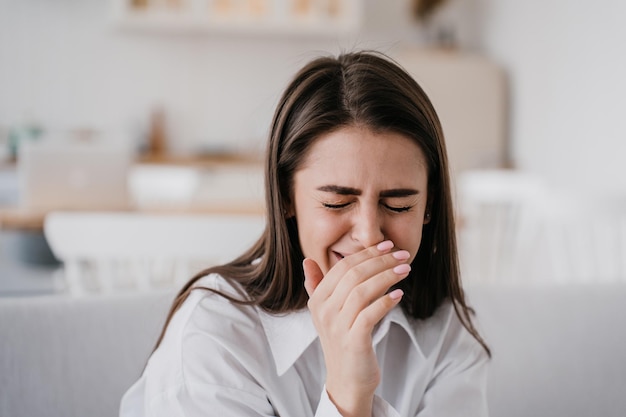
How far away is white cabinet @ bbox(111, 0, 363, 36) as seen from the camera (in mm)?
4262

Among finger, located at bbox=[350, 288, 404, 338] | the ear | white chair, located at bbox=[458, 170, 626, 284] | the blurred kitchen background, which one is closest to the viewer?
finger, located at bbox=[350, 288, 404, 338]

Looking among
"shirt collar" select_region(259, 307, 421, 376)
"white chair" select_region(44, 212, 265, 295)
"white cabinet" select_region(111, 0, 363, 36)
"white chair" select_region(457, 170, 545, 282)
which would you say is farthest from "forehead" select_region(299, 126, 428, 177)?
"white cabinet" select_region(111, 0, 363, 36)

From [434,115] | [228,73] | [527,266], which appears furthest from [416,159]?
[228,73]

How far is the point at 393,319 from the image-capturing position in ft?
3.78

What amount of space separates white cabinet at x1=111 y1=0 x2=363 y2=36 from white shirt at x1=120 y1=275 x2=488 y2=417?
3361mm

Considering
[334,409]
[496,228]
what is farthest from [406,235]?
[496,228]

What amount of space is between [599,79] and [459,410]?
2.31 m

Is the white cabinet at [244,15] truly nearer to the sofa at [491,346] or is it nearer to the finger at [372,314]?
the sofa at [491,346]

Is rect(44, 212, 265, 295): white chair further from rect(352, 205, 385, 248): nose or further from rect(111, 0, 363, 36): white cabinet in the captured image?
rect(111, 0, 363, 36): white cabinet

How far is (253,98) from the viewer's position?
4711 millimetres

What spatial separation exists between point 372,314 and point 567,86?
2.78 metres

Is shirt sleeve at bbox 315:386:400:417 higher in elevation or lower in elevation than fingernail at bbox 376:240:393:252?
lower

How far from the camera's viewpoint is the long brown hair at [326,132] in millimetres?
1056

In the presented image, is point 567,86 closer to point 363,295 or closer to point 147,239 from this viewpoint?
point 147,239
